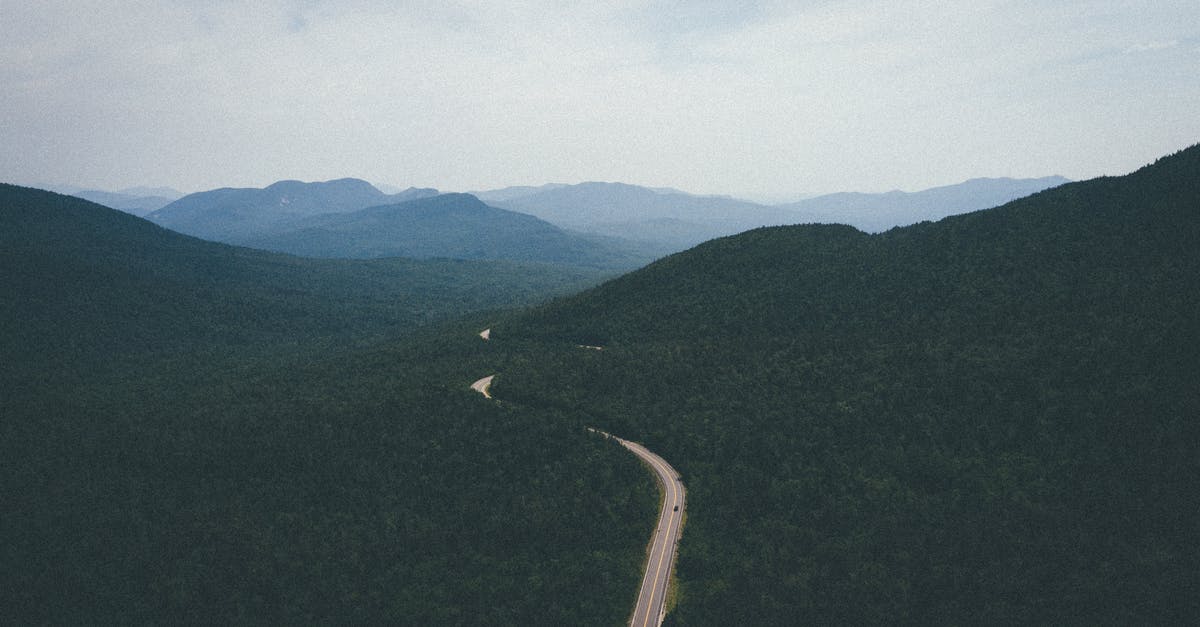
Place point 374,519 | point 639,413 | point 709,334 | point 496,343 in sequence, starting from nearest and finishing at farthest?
point 374,519, point 639,413, point 709,334, point 496,343

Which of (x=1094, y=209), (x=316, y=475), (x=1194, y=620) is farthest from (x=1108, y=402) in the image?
(x=316, y=475)

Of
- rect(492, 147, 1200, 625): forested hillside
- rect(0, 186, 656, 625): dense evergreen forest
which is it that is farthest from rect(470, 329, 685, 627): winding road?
rect(492, 147, 1200, 625): forested hillside

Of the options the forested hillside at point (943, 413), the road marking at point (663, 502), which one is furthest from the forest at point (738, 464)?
the road marking at point (663, 502)

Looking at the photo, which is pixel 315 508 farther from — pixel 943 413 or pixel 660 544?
pixel 943 413

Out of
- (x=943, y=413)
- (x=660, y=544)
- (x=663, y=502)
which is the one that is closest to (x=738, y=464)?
(x=663, y=502)

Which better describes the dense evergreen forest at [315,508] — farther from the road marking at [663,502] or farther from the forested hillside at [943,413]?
the forested hillside at [943,413]

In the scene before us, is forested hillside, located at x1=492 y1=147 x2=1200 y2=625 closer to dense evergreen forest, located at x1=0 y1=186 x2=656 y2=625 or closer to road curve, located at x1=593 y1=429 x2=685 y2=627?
road curve, located at x1=593 y1=429 x2=685 y2=627

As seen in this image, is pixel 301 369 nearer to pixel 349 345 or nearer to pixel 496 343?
pixel 349 345
